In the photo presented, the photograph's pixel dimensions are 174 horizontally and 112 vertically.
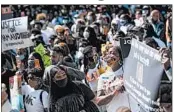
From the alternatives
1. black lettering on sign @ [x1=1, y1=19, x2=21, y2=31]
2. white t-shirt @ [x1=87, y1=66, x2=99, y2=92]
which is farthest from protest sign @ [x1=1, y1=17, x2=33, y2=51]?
white t-shirt @ [x1=87, y1=66, x2=99, y2=92]

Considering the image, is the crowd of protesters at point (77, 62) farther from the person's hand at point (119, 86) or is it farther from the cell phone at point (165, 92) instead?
the cell phone at point (165, 92)

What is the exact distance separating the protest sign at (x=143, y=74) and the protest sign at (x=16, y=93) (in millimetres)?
865

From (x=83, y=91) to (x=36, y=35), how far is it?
1.98 ft

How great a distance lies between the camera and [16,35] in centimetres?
509

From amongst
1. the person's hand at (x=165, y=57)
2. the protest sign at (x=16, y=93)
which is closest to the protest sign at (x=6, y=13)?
the protest sign at (x=16, y=93)

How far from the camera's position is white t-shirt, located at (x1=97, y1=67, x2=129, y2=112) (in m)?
5.08

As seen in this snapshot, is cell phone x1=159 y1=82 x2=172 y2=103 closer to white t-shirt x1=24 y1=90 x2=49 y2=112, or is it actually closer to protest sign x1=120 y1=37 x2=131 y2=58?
protest sign x1=120 y1=37 x2=131 y2=58

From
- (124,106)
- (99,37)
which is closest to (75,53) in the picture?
(99,37)

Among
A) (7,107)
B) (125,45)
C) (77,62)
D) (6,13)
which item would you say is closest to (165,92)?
(125,45)

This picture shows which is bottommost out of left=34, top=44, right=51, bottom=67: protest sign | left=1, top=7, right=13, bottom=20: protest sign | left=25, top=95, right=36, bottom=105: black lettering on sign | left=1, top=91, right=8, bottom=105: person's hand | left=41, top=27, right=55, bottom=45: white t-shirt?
left=25, top=95, right=36, bottom=105: black lettering on sign

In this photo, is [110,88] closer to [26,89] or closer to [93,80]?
[93,80]

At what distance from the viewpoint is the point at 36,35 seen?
511 centimetres

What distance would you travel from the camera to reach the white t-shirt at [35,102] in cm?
508

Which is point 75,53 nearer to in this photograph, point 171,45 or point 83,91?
point 83,91
